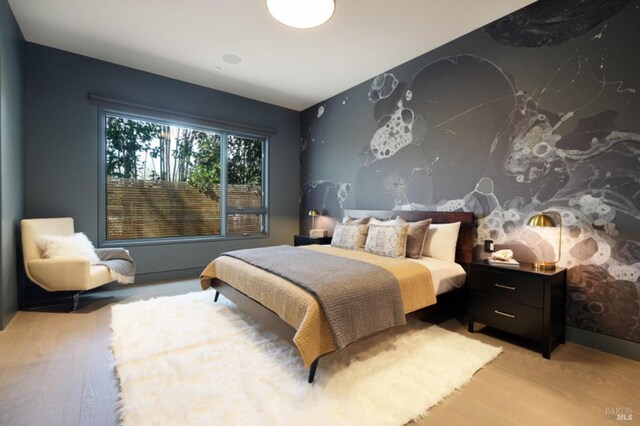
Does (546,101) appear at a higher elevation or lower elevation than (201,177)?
higher

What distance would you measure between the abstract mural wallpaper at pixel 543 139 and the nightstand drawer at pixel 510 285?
1.63 feet

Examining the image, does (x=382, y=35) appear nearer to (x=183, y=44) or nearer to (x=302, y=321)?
(x=183, y=44)

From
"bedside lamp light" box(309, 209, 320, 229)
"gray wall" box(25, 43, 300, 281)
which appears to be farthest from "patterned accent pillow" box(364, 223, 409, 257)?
"gray wall" box(25, 43, 300, 281)

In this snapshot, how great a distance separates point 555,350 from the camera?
236cm

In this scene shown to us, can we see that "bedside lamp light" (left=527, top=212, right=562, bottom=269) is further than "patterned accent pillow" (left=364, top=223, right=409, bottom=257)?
No

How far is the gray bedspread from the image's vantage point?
1949 millimetres

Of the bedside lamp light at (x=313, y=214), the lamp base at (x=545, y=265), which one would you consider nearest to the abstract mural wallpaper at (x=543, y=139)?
the lamp base at (x=545, y=265)

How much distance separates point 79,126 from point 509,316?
5155 mm

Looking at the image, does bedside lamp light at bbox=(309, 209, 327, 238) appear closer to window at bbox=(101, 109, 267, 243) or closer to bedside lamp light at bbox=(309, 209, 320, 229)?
bedside lamp light at bbox=(309, 209, 320, 229)

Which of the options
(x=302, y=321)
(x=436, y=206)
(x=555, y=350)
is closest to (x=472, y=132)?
(x=436, y=206)

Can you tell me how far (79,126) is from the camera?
3.71m

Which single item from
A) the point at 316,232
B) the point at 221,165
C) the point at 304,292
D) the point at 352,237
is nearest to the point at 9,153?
the point at 221,165

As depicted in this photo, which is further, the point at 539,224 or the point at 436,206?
the point at 436,206

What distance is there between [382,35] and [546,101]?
5.70 feet
